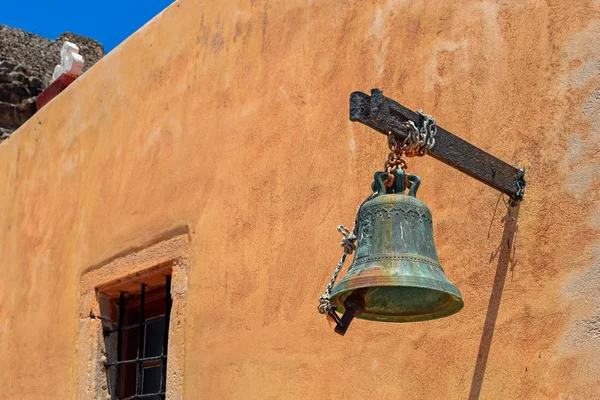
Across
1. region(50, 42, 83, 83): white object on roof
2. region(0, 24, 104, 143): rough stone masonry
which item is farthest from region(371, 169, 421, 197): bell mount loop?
region(0, 24, 104, 143): rough stone masonry

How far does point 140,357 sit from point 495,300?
7.88 feet

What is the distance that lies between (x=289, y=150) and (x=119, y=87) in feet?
5.47

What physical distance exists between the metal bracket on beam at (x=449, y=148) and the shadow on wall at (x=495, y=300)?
8cm

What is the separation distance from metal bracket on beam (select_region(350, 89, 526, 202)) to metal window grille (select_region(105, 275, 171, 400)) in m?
2.19

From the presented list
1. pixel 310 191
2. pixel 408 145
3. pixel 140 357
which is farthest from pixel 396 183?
pixel 140 357

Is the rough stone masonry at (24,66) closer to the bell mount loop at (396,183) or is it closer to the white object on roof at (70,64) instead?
the white object on roof at (70,64)

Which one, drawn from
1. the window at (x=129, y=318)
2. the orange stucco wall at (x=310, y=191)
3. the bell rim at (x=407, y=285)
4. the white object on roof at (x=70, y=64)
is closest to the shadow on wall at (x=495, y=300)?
the orange stucco wall at (x=310, y=191)

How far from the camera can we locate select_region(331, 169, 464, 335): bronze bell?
2459 mm

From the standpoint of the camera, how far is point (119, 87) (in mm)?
5227

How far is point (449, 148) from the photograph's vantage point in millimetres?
2658

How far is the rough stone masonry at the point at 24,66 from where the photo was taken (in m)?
7.82

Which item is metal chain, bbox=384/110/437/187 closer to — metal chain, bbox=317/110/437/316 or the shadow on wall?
metal chain, bbox=317/110/437/316

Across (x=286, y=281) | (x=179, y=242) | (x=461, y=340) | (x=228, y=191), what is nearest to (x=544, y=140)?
(x=461, y=340)

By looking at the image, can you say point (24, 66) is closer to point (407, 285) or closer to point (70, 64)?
point (70, 64)
